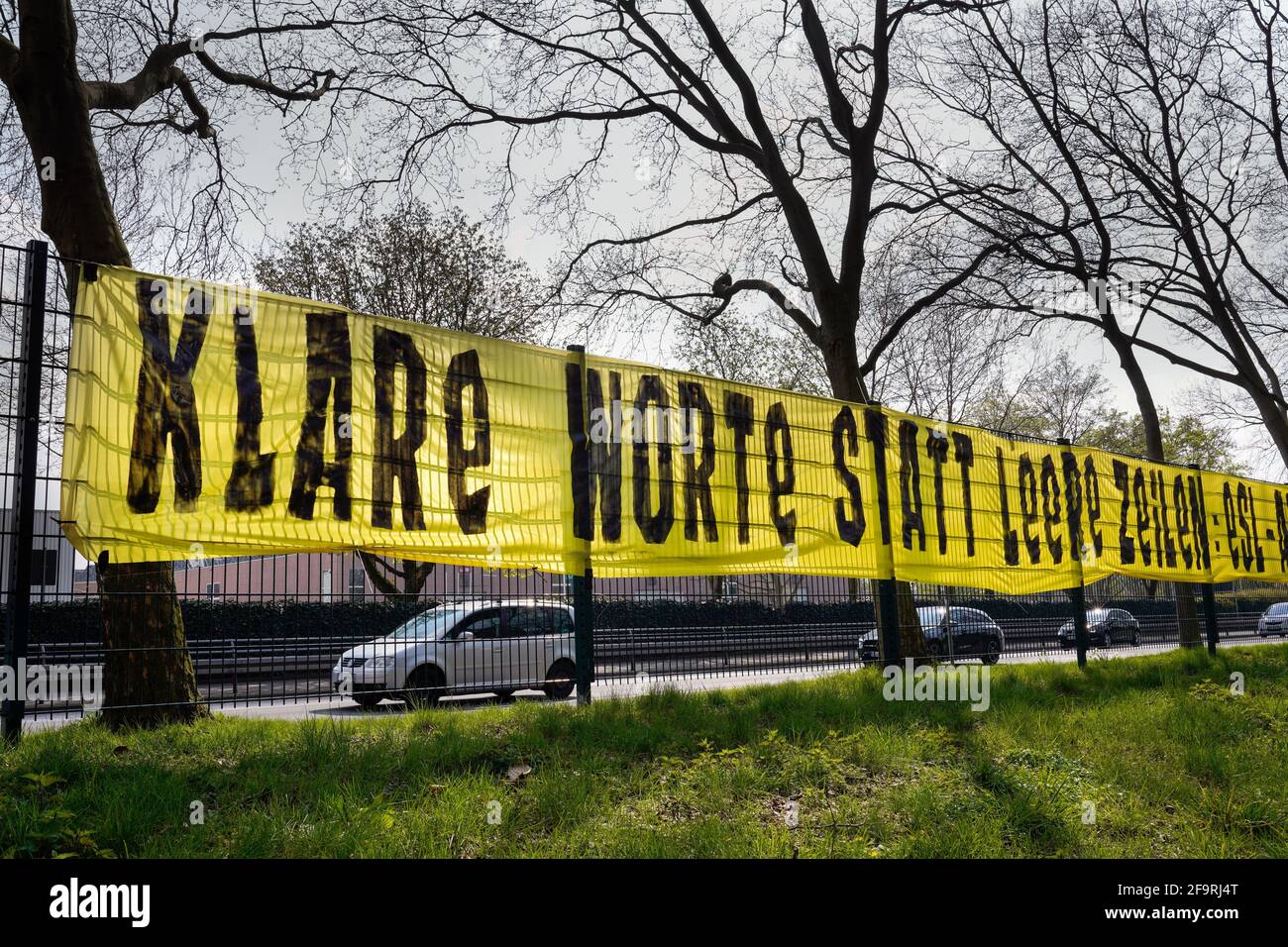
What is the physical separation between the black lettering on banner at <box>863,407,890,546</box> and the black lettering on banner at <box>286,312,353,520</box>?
489cm

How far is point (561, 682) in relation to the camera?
760 cm

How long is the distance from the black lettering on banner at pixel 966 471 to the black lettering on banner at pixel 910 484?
0.66 m

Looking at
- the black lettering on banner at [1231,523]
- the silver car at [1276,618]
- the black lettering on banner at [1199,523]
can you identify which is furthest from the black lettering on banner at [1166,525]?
the silver car at [1276,618]

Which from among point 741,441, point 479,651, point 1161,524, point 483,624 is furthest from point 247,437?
point 1161,524

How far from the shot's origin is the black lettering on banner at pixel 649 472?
6.88 m

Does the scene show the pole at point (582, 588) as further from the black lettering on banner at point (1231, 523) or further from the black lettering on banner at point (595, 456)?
the black lettering on banner at point (1231, 523)

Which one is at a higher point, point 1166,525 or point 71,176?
point 71,176

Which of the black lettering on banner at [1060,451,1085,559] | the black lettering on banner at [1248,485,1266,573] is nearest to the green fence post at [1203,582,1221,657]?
the black lettering on banner at [1248,485,1266,573]

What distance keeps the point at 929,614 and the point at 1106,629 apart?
388 cm

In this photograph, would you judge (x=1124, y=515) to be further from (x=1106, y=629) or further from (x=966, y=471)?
(x=966, y=471)

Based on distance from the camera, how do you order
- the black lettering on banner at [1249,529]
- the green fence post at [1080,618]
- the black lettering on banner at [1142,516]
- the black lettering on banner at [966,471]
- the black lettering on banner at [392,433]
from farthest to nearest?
the black lettering on banner at [1249,529]
the black lettering on banner at [1142,516]
the green fence post at [1080,618]
the black lettering on banner at [966,471]
the black lettering on banner at [392,433]

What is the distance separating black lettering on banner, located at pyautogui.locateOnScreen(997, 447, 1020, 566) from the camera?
31.8ft

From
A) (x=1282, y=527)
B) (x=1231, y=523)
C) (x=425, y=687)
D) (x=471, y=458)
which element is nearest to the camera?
(x=471, y=458)
